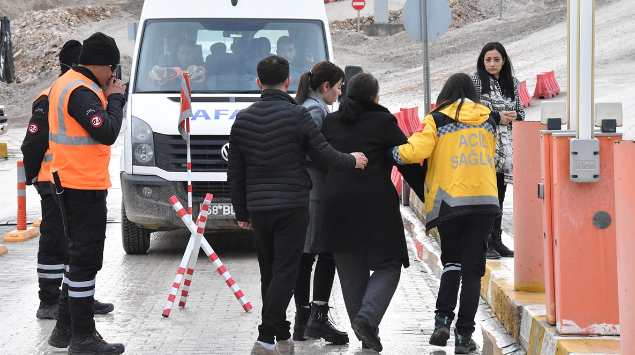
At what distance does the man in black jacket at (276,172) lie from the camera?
5820 mm

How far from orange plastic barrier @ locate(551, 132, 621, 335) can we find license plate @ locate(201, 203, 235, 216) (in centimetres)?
454

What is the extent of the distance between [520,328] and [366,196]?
4.38 feet

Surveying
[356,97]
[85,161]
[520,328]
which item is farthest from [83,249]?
[520,328]

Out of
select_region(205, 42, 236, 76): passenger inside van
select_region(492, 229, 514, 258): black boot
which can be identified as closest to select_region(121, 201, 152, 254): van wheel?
select_region(205, 42, 236, 76): passenger inside van

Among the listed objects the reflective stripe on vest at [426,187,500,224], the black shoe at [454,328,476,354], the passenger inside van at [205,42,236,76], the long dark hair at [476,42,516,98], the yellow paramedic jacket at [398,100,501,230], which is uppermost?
the passenger inside van at [205,42,236,76]

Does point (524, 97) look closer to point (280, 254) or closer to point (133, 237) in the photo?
point (133, 237)

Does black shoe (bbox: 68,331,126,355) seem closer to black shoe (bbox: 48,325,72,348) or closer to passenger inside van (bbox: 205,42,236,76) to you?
black shoe (bbox: 48,325,72,348)

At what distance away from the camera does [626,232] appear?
424cm

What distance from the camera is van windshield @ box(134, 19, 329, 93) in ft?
32.6

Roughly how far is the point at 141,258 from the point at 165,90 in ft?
5.80

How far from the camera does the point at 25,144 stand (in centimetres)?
712

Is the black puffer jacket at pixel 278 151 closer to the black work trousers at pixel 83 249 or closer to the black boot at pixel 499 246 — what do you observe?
the black work trousers at pixel 83 249

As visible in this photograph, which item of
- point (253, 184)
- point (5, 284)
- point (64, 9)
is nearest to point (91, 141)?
point (253, 184)

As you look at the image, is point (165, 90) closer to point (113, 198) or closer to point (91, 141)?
point (91, 141)
